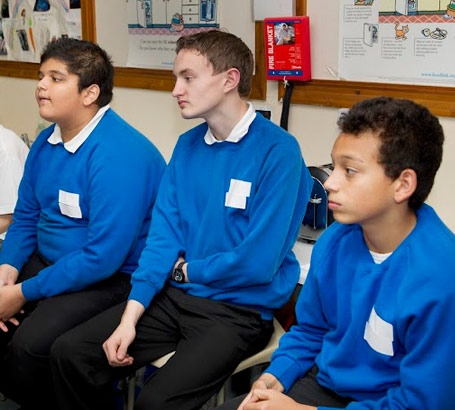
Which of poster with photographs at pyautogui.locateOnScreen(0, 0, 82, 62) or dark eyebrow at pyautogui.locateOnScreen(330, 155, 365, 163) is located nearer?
dark eyebrow at pyautogui.locateOnScreen(330, 155, 365, 163)

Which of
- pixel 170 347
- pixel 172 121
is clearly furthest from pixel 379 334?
pixel 172 121

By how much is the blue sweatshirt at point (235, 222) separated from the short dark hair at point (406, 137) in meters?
0.49

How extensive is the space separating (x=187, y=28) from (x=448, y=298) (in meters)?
1.90

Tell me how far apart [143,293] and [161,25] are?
4.81 ft

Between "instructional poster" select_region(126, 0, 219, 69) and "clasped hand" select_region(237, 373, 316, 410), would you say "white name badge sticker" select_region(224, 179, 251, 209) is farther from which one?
"instructional poster" select_region(126, 0, 219, 69)

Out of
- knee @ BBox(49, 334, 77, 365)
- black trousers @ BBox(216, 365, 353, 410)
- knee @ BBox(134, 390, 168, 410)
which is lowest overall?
knee @ BBox(134, 390, 168, 410)

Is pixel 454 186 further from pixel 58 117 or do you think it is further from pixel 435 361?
pixel 58 117

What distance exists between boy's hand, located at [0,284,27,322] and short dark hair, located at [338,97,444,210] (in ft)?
4.18

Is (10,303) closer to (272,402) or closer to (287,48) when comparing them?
(272,402)

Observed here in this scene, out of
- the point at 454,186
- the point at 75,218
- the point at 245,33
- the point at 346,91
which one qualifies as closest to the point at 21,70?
the point at 245,33

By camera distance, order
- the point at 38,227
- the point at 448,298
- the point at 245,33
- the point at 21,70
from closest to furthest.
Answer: the point at 448,298 < the point at 38,227 < the point at 245,33 < the point at 21,70

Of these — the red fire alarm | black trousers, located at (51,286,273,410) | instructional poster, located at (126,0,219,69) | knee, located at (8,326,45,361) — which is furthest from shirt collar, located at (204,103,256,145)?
instructional poster, located at (126,0,219,69)

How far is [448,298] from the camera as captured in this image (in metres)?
1.16

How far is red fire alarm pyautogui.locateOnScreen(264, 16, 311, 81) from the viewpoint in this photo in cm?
228
